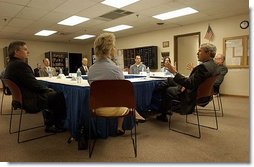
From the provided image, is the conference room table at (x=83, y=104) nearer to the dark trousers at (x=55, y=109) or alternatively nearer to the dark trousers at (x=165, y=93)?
the dark trousers at (x=55, y=109)

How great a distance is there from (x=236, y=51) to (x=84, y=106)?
5088 mm

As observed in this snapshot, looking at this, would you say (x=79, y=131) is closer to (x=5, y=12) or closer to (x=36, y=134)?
(x=36, y=134)

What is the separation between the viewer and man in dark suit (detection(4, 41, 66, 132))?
92.4 inches

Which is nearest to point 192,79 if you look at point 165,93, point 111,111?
point 165,93

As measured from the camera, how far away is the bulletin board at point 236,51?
5.43m

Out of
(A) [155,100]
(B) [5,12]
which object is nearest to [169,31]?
(A) [155,100]

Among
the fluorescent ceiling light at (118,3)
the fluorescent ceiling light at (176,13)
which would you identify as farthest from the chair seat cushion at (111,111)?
the fluorescent ceiling light at (176,13)

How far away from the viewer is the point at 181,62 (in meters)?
7.62

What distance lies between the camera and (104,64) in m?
2.13

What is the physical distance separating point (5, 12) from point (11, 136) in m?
3.68

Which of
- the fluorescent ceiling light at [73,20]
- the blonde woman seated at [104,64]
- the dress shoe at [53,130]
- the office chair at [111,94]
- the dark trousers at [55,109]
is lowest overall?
the dress shoe at [53,130]

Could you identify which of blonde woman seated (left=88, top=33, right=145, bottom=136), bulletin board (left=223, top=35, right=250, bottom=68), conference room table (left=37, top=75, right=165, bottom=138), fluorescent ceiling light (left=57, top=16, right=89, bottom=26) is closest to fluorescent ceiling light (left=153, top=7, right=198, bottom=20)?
bulletin board (left=223, top=35, right=250, bottom=68)

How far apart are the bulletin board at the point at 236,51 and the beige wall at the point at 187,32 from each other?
123 millimetres

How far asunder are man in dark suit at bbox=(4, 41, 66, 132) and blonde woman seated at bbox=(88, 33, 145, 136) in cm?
68
